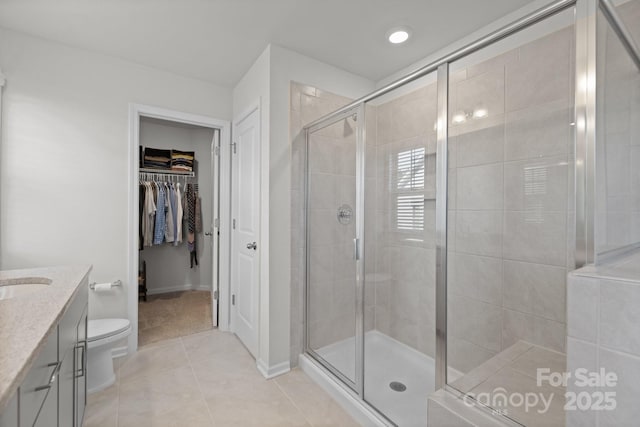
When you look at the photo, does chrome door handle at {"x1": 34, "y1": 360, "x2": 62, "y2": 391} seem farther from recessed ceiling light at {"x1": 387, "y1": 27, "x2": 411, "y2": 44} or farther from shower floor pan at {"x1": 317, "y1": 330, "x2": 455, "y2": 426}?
recessed ceiling light at {"x1": 387, "y1": 27, "x2": 411, "y2": 44}

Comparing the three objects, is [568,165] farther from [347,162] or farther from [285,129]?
[285,129]

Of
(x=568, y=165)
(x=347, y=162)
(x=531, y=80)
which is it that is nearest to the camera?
(x=568, y=165)

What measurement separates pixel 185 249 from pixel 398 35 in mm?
3871

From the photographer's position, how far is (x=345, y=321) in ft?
6.75

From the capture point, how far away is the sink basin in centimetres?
134

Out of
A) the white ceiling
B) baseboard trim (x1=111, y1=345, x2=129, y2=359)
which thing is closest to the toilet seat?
baseboard trim (x1=111, y1=345, x2=129, y2=359)

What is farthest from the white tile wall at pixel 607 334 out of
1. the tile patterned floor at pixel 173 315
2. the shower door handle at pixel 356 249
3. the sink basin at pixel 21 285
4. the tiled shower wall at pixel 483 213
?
the tile patterned floor at pixel 173 315

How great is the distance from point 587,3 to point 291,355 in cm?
246

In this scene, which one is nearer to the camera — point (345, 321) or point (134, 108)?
point (345, 321)

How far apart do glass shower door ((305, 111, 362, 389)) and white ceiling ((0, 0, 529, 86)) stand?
629 mm

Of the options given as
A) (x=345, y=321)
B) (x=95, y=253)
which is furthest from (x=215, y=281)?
(x=345, y=321)

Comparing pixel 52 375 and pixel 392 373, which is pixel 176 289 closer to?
pixel 392 373

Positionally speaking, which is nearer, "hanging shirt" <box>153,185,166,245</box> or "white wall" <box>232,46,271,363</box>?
"white wall" <box>232,46,271,363</box>

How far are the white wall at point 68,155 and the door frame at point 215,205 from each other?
0.05 meters
